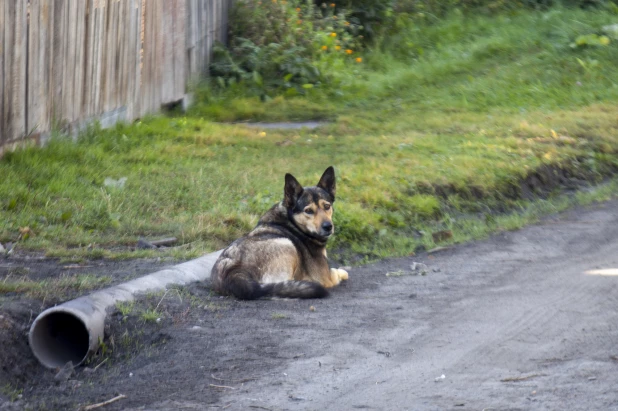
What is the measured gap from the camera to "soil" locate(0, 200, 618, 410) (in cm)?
464

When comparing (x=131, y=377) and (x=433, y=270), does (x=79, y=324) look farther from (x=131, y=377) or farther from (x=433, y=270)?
(x=433, y=270)

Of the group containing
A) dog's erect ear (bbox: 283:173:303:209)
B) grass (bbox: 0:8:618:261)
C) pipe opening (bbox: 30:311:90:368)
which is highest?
dog's erect ear (bbox: 283:173:303:209)

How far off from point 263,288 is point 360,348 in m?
1.36

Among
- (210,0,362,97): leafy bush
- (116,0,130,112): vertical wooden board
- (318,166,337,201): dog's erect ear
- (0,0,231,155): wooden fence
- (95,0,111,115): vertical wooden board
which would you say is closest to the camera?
(318,166,337,201): dog's erect ear

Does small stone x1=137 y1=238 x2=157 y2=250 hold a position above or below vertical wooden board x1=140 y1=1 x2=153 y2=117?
below

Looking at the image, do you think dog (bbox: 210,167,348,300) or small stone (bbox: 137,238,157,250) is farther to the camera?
small stone (bbox: 137,238,157,250)

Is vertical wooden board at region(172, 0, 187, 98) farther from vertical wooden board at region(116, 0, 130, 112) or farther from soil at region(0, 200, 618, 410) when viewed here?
soil at region(0, 200, 618, 410)

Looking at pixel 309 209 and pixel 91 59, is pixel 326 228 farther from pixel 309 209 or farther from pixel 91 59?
pixel 91 59

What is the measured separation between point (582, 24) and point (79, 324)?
46.3ft

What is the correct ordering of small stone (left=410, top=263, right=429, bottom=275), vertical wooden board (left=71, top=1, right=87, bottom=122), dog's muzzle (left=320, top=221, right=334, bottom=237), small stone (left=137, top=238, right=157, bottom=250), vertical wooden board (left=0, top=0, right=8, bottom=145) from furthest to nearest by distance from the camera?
vertical wooden board (left=71, top=1, right=87, bottom=122) → vertical wooden board (left=0, top=0, right=8, bottom=145) → small stone (left=137, top=238, right=157, bottom=250) → small stone (left=410, top=263, right=429, bottom=275) → dog's muzzle (left=320, top=221, right=334, bottom=237)

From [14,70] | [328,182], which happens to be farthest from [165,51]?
[328,182]

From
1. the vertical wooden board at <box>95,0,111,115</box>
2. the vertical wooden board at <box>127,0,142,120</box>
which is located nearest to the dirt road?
the vertical wooden board at <box>95,0,111,115</box>

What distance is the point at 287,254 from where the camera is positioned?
7.01 m

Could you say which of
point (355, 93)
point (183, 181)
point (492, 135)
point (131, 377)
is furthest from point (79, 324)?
point (355, 93)
